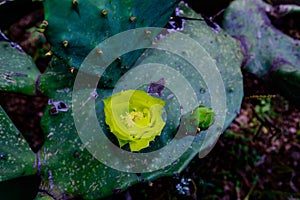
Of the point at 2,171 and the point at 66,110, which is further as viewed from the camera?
the point at 66,110

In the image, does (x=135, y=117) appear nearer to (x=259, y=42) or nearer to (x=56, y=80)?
(x=56, y=80)

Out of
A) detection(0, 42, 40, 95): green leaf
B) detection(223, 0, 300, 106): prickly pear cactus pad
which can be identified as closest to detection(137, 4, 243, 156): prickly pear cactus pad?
detection(223, 0, 300, 106): prickly pear cactus pad

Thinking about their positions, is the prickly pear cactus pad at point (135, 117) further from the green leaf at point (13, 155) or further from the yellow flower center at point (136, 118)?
the green leaf at point (13, 155)

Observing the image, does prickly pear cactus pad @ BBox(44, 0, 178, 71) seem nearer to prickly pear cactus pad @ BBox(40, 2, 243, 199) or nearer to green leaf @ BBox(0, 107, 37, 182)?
prickly pear cactus pad @ BBox(40, 2, 243, 199)

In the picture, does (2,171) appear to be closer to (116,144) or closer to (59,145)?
(59,145)

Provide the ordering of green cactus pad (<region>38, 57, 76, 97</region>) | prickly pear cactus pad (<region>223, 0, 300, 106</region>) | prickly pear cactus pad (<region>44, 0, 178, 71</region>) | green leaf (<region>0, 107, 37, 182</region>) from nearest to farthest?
1. prickly pear cactus pad (<region>44, 0, 178, 71</region>)
2. green leaf (<region>0, 107, 37, 182</region>)
3. green cactus pad (<region>38, 57, 76, 97</region>)
4. prickly pear cactus pad (<region>223, 0, 300, 106</region>)

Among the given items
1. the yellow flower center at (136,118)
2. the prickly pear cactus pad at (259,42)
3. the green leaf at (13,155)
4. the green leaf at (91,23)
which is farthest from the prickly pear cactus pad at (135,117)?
the prickly pear cactus pad at (259,42)

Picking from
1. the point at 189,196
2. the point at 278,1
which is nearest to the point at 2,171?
the point at 189,196
